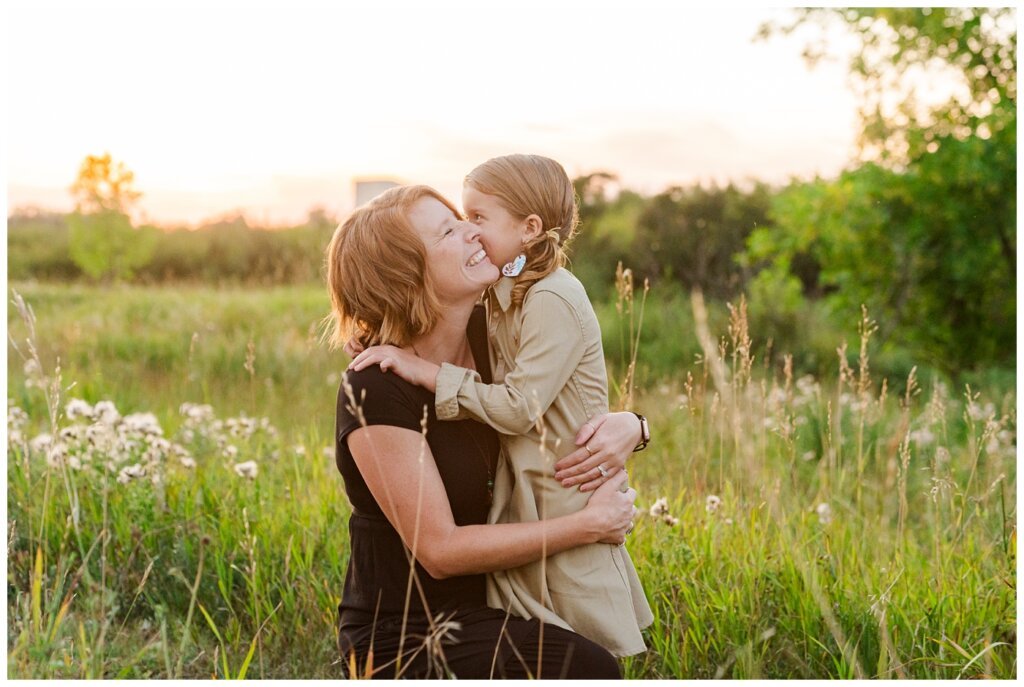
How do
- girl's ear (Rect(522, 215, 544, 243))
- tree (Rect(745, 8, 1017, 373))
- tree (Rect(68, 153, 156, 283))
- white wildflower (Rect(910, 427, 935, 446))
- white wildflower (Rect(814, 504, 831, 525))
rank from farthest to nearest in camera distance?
tree (Rect(68, 153, 156, 283))
tree (Rect(745, 8, 1017, 373))
white wildflower (Rect(910, 427, 935, 446))
white wildflower (Rect(814, 504, 831, 525))
girl's ear (Rect(522, 215, 544, 243))

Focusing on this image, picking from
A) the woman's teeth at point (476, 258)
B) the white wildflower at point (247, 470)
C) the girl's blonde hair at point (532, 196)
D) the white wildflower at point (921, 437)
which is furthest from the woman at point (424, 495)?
the white wildflower at point (921, 437)

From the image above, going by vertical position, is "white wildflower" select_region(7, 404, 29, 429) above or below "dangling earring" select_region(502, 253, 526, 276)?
below

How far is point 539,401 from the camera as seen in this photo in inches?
96.1

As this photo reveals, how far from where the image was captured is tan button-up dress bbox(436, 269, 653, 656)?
2.43 m

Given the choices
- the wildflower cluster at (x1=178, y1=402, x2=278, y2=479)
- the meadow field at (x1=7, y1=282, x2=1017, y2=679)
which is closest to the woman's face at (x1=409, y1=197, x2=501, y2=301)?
the meadow field at (x1=7, y1=282, x2=1017, y2=679)

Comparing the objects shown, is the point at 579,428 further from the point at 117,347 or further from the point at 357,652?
the point at 117,347

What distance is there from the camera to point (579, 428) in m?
2.59

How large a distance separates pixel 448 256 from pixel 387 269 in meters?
0.17

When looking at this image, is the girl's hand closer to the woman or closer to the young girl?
the woman

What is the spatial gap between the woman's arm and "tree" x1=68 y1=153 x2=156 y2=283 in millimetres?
12626

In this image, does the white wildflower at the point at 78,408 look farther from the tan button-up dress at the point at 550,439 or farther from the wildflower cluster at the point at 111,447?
the tan button-up dress at the point at 550,439

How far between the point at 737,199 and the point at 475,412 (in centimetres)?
1235

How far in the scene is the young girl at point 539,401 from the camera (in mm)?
2443

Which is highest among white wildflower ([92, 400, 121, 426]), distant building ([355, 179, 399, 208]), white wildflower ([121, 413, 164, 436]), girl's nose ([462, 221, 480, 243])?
distant building ([355, 179, 399, 208])
